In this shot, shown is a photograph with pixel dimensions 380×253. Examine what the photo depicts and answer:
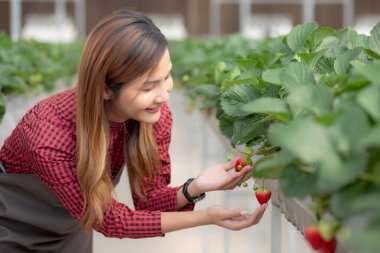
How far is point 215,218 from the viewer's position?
2605 mm

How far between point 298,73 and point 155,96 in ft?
3.05

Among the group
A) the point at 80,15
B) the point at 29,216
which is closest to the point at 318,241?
the point at 29,216

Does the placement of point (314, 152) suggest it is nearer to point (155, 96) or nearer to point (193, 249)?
point (155, 96)

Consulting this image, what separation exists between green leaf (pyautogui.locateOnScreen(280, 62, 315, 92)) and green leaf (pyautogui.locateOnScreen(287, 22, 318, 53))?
0.79m

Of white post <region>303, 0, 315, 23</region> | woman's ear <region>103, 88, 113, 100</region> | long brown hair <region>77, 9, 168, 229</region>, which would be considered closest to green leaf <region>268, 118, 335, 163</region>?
long brown hair <region>77, 9, 168, 229</region>

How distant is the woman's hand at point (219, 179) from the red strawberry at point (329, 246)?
1075 mm

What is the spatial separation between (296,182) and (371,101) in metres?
0.25

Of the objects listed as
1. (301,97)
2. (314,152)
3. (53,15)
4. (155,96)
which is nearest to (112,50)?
(155,96)

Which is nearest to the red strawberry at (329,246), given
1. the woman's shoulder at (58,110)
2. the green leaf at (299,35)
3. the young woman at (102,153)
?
the young woman at (102,153)

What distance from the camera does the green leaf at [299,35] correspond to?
256 cm

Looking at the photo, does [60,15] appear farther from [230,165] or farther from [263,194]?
[263,194]

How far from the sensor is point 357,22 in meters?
22.2

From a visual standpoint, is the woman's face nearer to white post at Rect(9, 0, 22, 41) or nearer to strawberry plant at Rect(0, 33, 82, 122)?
strawberry plant at Rect(0, 33, 82, 122)

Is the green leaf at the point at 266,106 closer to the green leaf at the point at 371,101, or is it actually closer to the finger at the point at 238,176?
the green leaf at the point at 371,101
